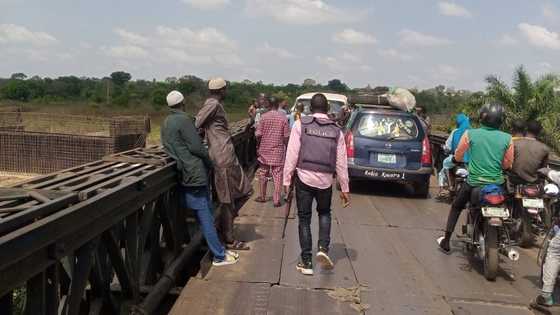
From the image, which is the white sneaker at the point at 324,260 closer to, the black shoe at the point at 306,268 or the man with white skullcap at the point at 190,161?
the black shoe at the point at 306,268

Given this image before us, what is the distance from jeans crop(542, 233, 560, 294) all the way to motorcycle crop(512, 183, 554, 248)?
915 mm

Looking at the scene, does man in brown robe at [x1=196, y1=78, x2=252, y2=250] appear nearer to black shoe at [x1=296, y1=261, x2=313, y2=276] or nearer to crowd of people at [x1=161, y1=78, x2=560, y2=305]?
crowd of people at [x1=161, y1=78, x2=560, y2=305]

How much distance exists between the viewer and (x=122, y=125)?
50.4 ft

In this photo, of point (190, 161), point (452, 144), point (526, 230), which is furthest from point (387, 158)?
point (190, 161)

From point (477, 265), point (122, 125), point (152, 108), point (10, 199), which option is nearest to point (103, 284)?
point (10, 199)

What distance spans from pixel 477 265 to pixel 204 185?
3247 mm

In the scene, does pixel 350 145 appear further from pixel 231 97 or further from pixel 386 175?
pixel 231 97

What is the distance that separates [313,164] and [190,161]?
121 cm

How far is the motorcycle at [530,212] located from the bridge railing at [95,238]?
3.78 m

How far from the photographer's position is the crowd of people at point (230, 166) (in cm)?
565

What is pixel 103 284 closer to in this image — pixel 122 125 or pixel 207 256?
pixel 207 256

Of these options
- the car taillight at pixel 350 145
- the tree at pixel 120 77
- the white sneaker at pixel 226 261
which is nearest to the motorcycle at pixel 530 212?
the white sneaker at pixel 226 261

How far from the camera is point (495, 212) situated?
5953mm

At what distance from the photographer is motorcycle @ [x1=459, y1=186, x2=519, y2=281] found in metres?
5.95
